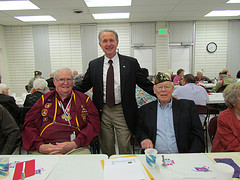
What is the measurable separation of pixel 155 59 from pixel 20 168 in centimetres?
726

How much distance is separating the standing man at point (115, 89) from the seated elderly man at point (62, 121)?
0.17 meters

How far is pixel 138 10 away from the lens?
604cm

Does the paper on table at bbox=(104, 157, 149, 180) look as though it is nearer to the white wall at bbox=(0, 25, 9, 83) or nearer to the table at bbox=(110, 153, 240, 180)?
the table at bbox=(110, 153, 240, 180)

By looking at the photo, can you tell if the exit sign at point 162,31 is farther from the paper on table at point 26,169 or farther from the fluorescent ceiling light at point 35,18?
the paper on table at point 26,169

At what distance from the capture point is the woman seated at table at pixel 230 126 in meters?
1.68

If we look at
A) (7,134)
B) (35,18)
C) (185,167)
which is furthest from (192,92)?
(35,18)

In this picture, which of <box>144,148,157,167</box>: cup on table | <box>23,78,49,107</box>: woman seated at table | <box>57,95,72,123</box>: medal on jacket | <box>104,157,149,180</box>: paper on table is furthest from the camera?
<box>23,78,49,107</box>: woman seated at table

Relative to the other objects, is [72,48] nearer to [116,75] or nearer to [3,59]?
[3,59]

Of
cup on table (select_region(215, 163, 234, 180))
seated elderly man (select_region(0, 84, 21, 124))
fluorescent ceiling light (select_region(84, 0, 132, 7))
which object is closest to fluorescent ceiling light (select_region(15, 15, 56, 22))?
fluorescent ceiling light (select_region(84, 0, 132, 7))

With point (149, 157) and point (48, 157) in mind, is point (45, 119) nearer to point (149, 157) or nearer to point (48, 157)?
point (48, 157)

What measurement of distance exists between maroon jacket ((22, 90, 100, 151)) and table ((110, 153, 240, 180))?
2.76 ft

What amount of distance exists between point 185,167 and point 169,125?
0.60 meters

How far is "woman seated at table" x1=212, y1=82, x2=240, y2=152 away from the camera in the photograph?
66.2 inches

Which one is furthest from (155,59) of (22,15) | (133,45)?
(22,15)
